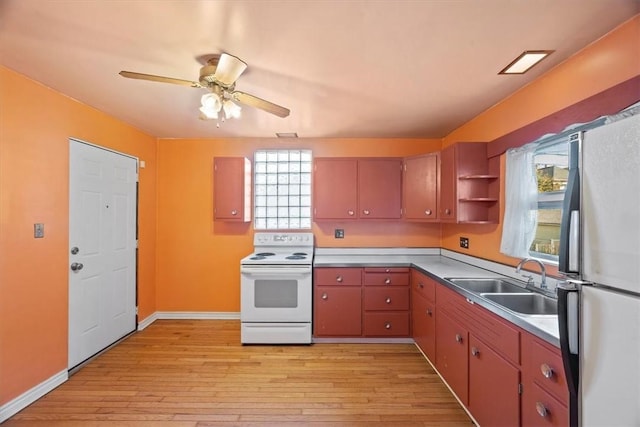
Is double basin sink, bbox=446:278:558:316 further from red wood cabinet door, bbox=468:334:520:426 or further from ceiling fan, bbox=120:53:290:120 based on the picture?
ceiling fan, bbox=120:53:290:120

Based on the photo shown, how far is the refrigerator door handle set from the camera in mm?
906

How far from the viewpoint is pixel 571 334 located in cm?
91

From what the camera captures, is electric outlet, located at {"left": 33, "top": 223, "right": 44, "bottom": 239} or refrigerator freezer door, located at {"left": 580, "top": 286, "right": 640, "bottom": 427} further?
electric outlet, located at {"left": 33, "top": 223, "right": 44, "bottom": 239}

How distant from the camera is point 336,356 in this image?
8.97ft

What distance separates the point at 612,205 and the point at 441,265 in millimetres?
2182

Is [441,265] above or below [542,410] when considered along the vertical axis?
above

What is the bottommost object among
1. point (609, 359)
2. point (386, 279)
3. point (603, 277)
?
point (386, 279)

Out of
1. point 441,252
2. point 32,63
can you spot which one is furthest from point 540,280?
point 32,63

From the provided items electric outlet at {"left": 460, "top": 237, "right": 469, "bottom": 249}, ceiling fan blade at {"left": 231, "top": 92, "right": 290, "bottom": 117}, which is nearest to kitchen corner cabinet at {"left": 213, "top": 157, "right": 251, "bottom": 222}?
ceiling fan blade at {"left": 231, "top": 92, "right": 290, "bottom": 117}

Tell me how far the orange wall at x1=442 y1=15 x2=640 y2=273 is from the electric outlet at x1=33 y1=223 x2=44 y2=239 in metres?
3.65

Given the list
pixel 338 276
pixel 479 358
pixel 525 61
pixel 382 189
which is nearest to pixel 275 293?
pixel 338 276

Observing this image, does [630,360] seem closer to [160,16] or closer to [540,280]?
[540,280]

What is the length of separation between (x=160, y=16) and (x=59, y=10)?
47cm

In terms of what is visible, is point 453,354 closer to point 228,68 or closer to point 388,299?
point 388,299
